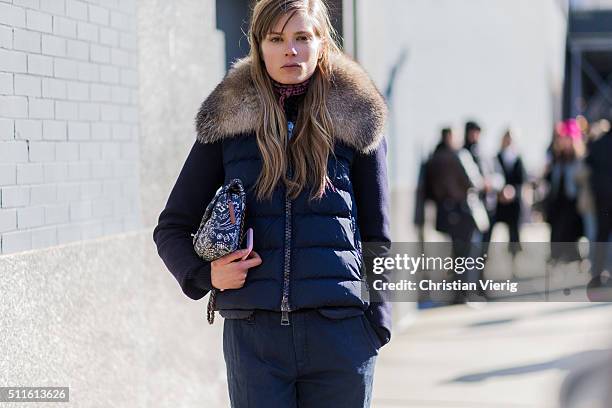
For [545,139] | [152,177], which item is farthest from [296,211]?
[545,139]

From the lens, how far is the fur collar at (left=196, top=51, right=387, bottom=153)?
315cm

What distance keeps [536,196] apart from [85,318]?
14388 mm

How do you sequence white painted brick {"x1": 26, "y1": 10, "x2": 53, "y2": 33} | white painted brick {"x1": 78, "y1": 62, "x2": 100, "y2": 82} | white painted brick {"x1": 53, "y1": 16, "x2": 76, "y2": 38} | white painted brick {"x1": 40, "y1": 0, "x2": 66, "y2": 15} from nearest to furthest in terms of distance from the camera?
1. white painted brick {"x1": 26, "y1": 10, "x2": 53, "y2": 33}
2. white painted brick {"x1": 40, "y1": 0, "x2": 66, "y2": 15}
3. white painted brick {"x1": 53, "y1": 16, "x2": 76, "y2": 38}
4. white painted brick {"x1": 78, "y1": 62, "x2": 100, "y2": 82}

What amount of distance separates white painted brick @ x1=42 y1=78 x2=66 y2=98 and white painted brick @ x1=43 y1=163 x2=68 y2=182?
27 centimetres

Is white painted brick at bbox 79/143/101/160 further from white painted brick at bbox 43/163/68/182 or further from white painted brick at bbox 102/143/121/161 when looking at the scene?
white painted brick at bbox 43/163/68/182

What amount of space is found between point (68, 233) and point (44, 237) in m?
0.22

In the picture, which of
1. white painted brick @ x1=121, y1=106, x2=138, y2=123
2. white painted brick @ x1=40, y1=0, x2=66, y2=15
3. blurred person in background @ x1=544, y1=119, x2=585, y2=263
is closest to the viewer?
white painted brick @ x1=40, y1=0, x2=66, y2=15

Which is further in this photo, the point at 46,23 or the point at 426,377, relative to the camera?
the point at 426,377

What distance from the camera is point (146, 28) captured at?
521 centimetres

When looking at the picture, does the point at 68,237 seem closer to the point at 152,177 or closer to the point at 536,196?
the point at 152,177

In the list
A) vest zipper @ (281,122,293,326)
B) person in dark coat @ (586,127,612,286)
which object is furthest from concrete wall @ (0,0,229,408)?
person in dark coat @ (586,127,612,286)

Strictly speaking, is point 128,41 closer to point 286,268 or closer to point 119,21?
point 119,21

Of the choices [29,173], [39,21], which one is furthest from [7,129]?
[39,21]

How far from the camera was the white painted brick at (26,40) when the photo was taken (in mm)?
4020
